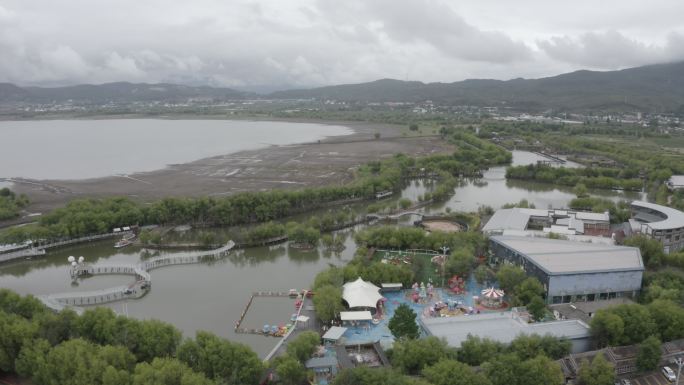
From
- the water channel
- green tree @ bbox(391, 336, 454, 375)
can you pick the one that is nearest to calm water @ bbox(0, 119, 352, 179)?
the water channel

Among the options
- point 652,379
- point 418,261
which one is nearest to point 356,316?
point 418,261

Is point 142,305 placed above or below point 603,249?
below

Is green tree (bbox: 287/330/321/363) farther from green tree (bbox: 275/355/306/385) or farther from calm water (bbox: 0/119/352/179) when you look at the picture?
calm water (bbox: 0/119/352/179)

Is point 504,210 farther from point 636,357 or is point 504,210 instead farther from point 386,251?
point 636,357

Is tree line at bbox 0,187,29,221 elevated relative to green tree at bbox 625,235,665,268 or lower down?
elevated

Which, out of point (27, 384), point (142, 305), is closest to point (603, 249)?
point (142, 305)

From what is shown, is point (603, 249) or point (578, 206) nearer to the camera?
point (603, 249)
